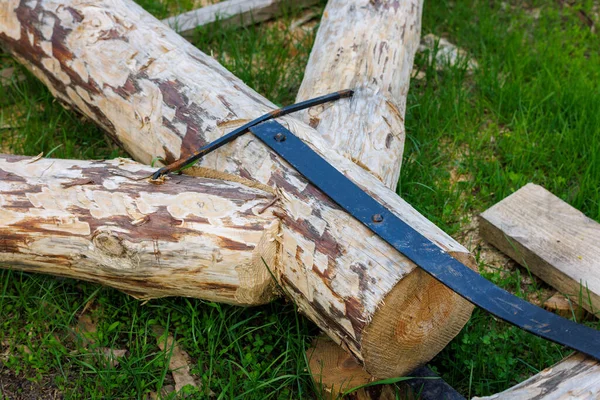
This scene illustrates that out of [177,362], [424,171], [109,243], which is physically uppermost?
[109,243]

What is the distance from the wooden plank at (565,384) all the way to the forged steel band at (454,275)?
56 mm

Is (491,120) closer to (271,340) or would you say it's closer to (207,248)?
(271,340)

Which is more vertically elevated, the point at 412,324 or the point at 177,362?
the point at 412,324

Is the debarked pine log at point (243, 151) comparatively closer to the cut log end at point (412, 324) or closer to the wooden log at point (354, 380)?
the cut log end at point (412, 324)

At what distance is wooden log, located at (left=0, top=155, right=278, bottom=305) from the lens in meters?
2.22

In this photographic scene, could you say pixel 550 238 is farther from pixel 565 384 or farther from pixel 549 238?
pixel 565 384

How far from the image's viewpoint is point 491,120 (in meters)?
3.76

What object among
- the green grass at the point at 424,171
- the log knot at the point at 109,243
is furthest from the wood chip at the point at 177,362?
the log knot at the point at 109,243

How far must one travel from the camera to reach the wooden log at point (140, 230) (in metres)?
2.22

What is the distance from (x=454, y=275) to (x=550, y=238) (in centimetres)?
110

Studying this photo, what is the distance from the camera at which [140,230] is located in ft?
7.36

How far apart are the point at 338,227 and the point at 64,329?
1.25 meters

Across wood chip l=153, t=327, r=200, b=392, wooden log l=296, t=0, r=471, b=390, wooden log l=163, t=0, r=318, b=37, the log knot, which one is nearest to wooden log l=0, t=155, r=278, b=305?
the log knot

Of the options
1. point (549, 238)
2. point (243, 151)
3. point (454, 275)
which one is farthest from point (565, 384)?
point (243, 151)
